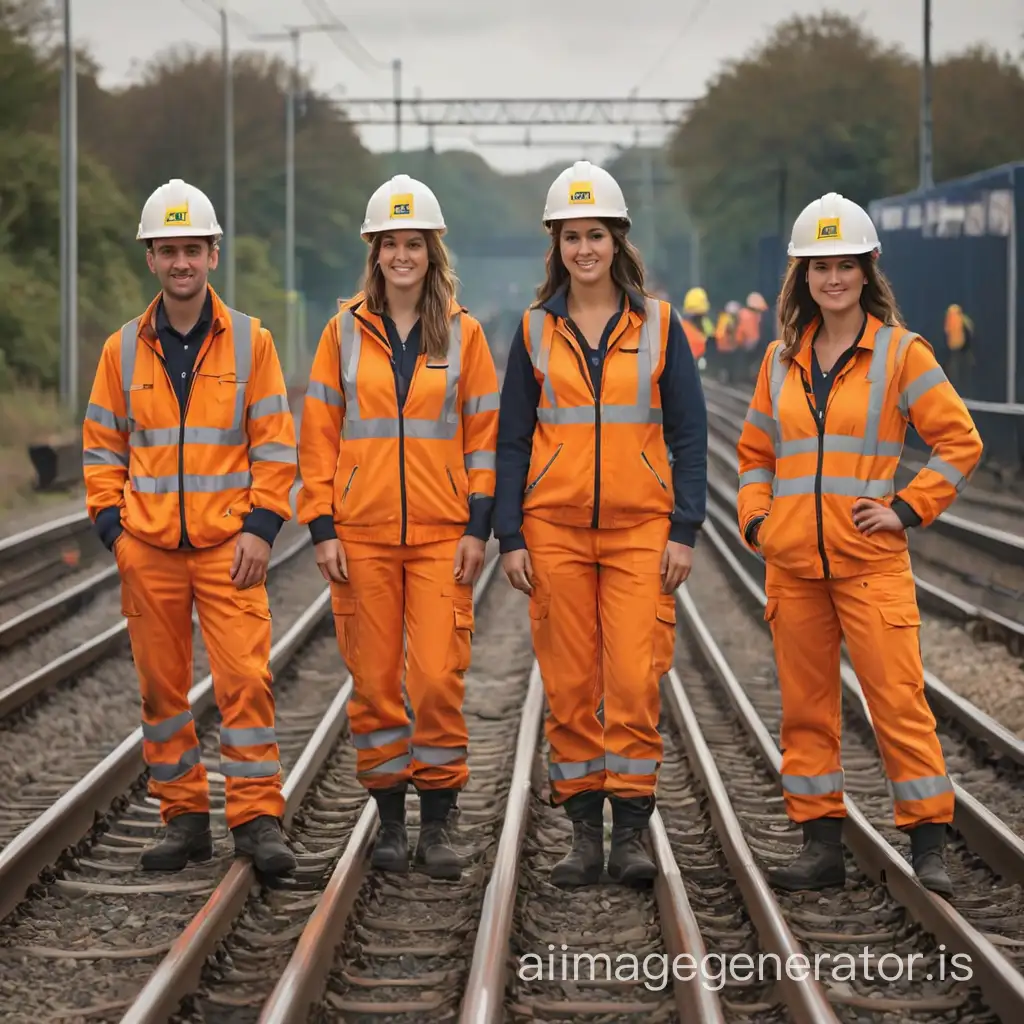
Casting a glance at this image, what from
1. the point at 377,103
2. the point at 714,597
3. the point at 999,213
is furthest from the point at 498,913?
the point at 377,103

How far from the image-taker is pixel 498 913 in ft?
19.2

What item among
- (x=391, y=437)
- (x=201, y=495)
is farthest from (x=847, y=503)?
(x=201, y=495)

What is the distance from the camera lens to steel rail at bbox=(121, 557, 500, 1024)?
5109 millimetres

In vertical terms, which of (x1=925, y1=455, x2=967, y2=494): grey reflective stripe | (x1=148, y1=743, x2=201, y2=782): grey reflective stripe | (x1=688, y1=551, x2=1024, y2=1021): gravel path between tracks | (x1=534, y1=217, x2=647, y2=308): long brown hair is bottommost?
(x1=688, y1=551, x2=1024, y2=1021): gravel path between tracks

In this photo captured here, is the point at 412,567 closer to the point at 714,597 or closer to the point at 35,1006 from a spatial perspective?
the point at 35,1006

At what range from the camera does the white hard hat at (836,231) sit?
6.18 m

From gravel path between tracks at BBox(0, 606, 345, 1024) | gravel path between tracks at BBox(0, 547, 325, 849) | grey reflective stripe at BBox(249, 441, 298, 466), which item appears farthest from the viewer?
gravel path between tracks at BBox(0, 547, 325, 849)

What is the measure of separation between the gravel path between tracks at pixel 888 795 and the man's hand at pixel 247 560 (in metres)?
2.13

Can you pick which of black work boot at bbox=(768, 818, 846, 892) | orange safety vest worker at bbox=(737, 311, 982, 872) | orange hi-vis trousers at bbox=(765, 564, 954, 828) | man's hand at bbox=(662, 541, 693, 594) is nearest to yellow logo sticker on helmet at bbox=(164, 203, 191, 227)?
man's hand at bbox=(662, 541, 693, 594)

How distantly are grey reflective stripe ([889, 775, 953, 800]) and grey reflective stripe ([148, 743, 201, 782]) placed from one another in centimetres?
237

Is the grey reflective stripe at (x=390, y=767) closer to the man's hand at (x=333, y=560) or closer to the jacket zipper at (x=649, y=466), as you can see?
the man's hand at (x=333, y=560)

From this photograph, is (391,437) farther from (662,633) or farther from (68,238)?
(68,238)

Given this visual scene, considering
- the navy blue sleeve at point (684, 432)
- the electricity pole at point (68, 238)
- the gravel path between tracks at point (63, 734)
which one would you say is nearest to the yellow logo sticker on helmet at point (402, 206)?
the navy blue sleeve at point (684, 432)

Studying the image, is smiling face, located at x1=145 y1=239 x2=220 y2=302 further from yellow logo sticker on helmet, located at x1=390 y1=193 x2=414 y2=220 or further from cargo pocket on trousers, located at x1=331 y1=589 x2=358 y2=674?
cargo pocket on trousers, located at x1=331 y1=589 x2=358 y2=674
